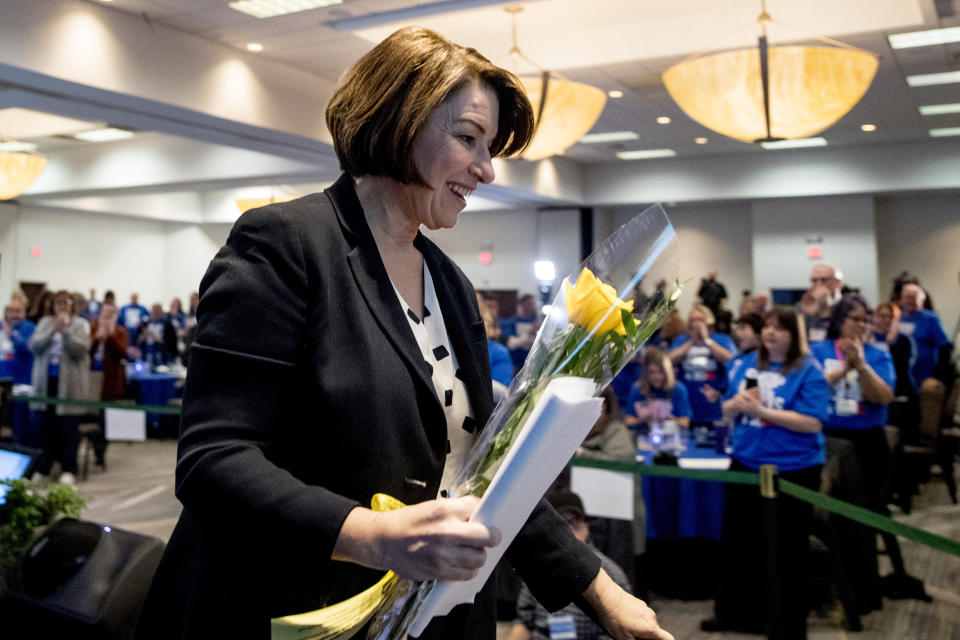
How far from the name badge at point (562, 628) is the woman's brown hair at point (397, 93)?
7.84 ft

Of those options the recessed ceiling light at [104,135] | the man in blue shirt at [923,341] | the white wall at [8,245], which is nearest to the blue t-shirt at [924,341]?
the man in blue shirt at [923,341]

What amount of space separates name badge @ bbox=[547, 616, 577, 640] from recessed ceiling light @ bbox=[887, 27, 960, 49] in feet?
21.9

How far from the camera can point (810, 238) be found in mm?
13508

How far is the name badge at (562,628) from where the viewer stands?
298 cm

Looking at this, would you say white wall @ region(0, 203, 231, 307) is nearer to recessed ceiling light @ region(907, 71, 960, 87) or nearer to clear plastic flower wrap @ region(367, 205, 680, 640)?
recessed ceiling light @ region(907, 71, 960, 87)

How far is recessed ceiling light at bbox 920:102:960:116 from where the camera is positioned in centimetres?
1006

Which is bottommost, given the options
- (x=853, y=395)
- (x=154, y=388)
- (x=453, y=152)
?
(x=154, y=388)

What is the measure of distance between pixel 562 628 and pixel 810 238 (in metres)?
12.0

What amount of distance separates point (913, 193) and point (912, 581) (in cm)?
1037

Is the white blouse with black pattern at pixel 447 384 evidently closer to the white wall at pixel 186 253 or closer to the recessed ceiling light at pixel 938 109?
the recessed ceiling light at pixel 938 109

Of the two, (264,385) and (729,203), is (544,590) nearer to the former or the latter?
A: (264,385)

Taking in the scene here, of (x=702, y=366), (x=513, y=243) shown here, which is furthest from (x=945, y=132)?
(x=702, y=366)

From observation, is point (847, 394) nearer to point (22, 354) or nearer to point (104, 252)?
point (22, 354)

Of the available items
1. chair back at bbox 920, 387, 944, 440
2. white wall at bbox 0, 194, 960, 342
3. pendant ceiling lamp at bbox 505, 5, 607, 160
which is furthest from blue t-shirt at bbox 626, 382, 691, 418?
white wall at bbox 0, 194, 960, 342
